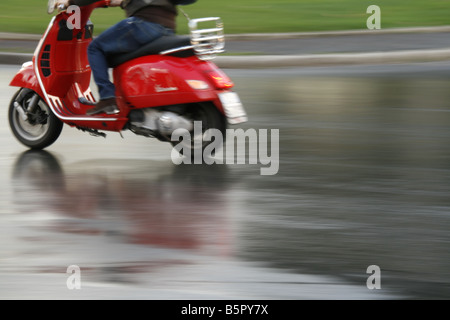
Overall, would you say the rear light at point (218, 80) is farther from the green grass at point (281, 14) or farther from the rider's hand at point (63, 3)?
the green grass at point (281, 14)

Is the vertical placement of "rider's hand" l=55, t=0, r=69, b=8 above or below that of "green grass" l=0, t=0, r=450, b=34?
below

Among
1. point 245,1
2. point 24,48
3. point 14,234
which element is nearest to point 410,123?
point 14,234

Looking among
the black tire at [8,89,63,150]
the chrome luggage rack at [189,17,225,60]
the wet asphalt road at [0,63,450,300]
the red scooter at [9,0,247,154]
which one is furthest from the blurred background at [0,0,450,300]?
the chrome luggage rack at [189,17,225,60]

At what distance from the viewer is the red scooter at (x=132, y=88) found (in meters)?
8.22

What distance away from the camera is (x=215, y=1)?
82.9 feet

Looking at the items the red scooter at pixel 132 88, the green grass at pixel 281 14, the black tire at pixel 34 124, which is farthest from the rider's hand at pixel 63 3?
the green grass at pixel 281 14

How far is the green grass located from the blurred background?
839 cm

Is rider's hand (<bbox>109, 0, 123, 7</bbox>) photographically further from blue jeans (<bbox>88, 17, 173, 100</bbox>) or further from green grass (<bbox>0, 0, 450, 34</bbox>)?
green grass (<bbox>0, 0, 450, 34</bbox>)

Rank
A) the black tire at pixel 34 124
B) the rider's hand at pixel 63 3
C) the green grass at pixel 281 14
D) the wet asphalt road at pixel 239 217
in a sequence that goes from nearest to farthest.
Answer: the wet asphalt road at pixel 239 217
the rider's hand at pixel 63 3
the black tire at pixel 34 124
the green grass at pixel 281 14

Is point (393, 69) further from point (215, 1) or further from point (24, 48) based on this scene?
point (215, 1)

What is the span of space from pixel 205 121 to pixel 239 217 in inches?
81.8

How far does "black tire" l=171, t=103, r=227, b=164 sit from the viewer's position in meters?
8.31

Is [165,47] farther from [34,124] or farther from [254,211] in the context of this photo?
[254,211]

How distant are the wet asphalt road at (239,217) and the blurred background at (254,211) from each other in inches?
0.6
